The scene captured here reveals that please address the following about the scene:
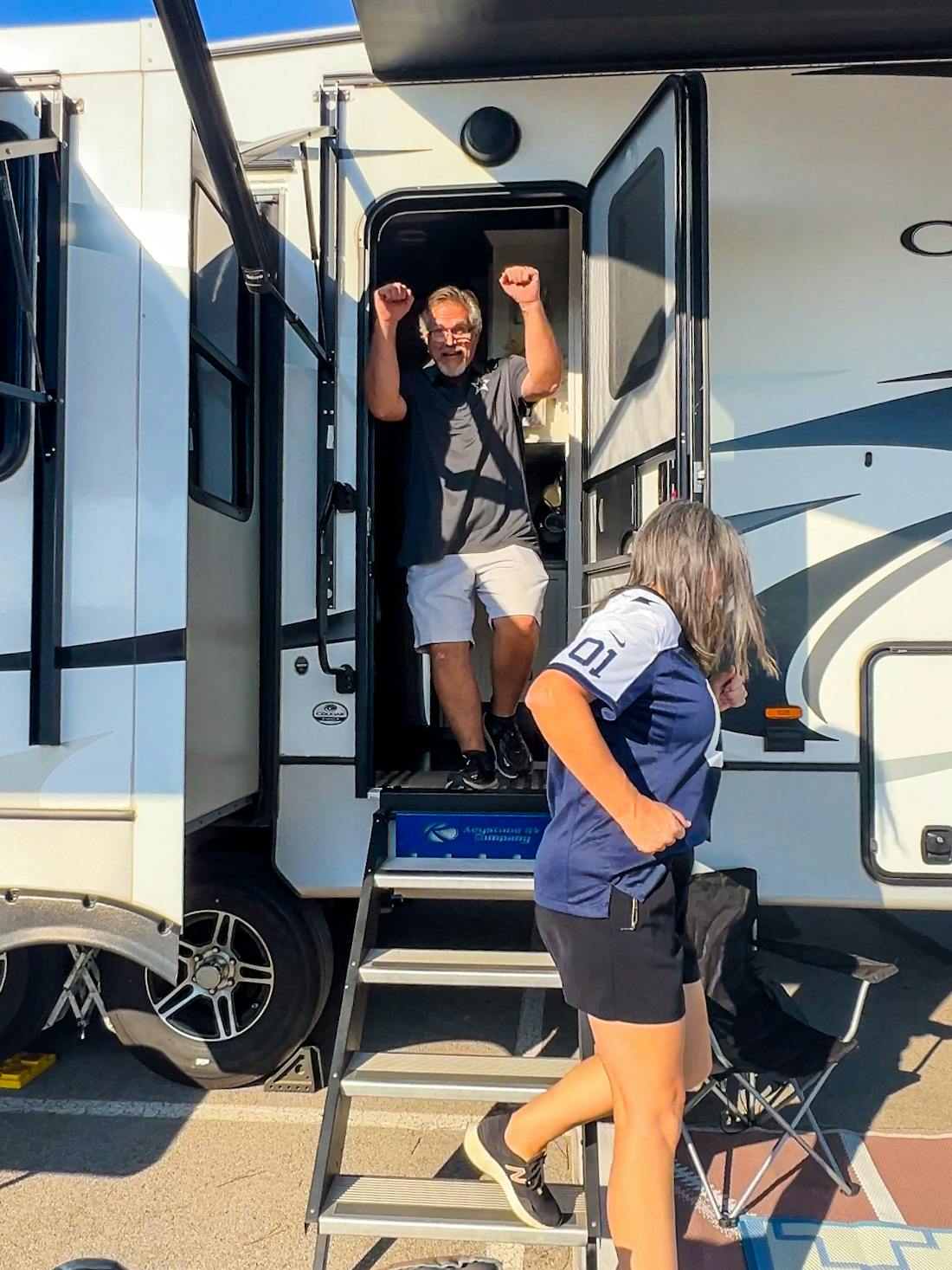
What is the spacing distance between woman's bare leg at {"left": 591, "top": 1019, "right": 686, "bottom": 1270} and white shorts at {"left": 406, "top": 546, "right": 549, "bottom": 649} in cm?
159

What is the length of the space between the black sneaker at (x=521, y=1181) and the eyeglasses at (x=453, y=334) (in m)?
2.42

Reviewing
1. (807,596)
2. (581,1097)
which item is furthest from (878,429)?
(581,1097)

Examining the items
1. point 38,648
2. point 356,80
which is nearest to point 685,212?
point 356,80

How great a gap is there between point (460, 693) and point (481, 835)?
50cm

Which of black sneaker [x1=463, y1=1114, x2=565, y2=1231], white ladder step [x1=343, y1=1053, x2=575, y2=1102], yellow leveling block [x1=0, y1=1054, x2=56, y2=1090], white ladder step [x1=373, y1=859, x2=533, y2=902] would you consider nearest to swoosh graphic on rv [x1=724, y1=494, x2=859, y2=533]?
white ladder step [x1=373, y1=859, x2=533, y2=902]

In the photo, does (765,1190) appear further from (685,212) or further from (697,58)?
(697,58)

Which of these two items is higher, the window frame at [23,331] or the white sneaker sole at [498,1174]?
the window frame at [23,331]

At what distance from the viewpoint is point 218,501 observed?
292 cm

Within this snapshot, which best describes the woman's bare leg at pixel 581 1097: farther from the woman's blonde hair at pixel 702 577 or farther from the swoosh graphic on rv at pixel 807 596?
the swoosh graphic on rv at pixel 807 596

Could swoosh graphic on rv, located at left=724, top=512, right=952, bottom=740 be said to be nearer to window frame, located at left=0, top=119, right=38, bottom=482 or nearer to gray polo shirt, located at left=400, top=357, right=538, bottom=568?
gray polo shirt, located at left=400, top=357, right=538, bottom=568

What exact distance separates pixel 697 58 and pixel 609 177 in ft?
1.49

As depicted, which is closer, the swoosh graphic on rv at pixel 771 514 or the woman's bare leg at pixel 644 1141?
the woman's bare leg at pixel 644 1141

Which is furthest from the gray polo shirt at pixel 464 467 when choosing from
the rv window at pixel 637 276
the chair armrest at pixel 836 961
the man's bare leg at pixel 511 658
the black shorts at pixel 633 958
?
the black shorts at pixel 633 958

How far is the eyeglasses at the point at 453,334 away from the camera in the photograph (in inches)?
134
